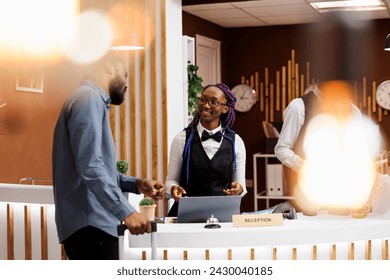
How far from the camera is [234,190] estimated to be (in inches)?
129

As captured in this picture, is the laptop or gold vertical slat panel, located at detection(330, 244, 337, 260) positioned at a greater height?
the laptop

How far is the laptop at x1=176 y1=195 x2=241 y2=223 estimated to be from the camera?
8.52ft

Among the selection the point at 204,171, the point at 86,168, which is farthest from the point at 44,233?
the point at 86,168

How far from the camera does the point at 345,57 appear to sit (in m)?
3.50

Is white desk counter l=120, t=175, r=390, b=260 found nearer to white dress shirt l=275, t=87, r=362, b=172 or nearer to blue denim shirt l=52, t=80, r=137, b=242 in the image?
blue denim shirt l=52, t=80, r=137, b=242

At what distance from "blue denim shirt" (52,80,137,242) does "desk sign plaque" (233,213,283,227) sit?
1.84 ft

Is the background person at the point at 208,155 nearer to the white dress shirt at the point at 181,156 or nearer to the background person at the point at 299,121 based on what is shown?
the white dress shirt at the point at 181,156

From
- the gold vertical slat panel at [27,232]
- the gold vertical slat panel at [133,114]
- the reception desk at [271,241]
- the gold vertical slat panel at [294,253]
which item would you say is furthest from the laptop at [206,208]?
the gold vertical slat panel at [133,114]

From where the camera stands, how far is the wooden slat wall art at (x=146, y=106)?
5.15 meters

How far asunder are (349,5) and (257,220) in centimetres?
487

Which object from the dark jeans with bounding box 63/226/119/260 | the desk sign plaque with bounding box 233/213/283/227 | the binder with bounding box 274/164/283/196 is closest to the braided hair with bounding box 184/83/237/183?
the desk sign plaque with bounding box 233/213/283/227

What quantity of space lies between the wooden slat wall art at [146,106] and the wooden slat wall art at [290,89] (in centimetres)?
323

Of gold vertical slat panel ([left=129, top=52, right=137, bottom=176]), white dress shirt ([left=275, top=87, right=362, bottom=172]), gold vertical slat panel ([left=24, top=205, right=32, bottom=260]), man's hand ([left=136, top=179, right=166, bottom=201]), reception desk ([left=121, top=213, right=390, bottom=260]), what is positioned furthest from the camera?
gold vertical slat panel ([left=129, top=52, right=137, bottom=176])
